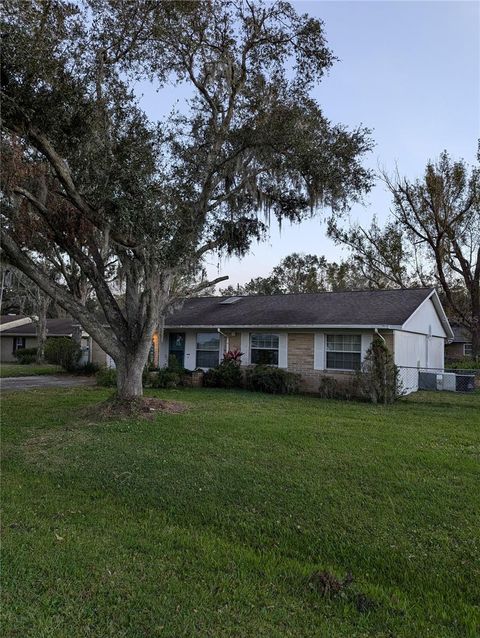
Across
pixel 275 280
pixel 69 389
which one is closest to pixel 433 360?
pixel 69 389

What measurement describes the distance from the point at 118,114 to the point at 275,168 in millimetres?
3812

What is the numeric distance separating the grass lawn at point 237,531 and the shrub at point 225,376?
748 centimetres

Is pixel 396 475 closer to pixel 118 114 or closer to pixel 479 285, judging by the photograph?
pixel 118 114

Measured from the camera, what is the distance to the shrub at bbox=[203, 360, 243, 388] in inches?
608

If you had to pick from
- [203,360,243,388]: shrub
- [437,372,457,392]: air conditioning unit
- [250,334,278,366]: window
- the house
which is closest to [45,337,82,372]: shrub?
the house

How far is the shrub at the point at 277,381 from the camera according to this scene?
1431 cm

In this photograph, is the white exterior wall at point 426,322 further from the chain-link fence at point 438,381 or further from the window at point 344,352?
the window at point 344,352

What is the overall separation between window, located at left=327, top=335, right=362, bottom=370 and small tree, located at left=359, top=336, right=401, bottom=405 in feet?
5.41

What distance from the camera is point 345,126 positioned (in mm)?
10523

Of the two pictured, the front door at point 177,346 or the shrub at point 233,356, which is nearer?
the shrub at point 233,356

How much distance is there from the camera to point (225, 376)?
Answer: 15422 mm

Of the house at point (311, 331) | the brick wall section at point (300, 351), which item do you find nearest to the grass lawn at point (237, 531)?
the house at point (311, 331)

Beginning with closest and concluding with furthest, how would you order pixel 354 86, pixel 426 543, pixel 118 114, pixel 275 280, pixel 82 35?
1. pixel 426 543
2. pixel 82 35
3. pixel 118 114
4. pixel 354 86
5. pixel 275 280

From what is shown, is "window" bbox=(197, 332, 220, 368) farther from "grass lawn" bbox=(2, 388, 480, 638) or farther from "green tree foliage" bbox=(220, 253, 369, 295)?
"green tree foliage" bbox=(220, 253, 369, 295)
